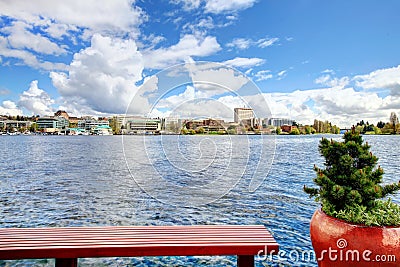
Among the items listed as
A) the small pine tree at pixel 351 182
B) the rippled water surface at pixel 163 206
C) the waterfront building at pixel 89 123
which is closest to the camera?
the small pine tree at pixel 351 182

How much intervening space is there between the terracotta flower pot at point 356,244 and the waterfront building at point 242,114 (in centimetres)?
339

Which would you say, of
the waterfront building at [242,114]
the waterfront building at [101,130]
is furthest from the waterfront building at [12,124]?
the waterfront building at [242,114]

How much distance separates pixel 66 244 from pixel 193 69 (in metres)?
3.92

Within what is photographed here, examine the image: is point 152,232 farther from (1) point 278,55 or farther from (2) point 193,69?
(1) point 278,55

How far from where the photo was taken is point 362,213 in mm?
2723

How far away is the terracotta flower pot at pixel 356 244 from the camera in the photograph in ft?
8.11

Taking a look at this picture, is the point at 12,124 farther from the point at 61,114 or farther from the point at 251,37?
the point at 251,37

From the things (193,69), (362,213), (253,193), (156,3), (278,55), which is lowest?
(253,193)

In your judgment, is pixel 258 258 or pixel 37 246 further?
pixel 258 258

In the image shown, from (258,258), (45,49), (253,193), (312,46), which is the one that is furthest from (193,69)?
(45,49)

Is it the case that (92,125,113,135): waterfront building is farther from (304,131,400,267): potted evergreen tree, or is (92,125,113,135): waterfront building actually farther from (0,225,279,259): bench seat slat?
(304,131,400,267): potted evergreen tree

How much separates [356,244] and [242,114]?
12.5ft
